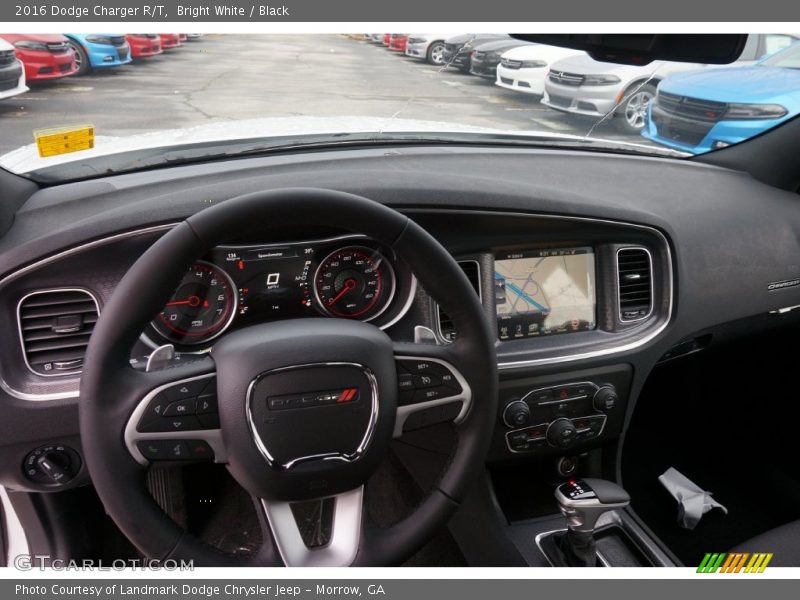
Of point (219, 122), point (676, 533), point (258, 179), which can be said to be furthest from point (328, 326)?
point (676, 533)

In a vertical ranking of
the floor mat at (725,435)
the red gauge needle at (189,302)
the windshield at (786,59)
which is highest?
the windshield at (786,59)

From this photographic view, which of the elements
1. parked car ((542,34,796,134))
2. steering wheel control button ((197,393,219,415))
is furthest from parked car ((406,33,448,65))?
steering wheel control button ((197,393,219,415))

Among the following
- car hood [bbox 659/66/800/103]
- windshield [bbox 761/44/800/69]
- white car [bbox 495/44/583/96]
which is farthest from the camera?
car hood [bbox 659/66/800/103]

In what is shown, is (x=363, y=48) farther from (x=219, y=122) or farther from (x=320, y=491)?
(x=320, y=491)

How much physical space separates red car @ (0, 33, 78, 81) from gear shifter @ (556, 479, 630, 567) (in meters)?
1.75

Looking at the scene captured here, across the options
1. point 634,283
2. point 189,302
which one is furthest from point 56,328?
point 634,283

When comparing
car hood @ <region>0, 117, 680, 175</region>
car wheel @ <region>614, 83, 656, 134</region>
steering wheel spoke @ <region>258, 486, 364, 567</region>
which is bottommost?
steering wheel spoke @ <region>258, 486, 364, 567</region>

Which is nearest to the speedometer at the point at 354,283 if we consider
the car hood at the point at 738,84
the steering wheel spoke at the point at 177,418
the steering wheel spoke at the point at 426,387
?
the steering wheel spoke at the point at 426,387

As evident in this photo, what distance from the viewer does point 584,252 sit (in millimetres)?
2197

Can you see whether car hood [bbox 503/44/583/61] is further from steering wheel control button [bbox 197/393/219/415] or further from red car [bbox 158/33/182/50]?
steering wheel control button [bbox 197/393/219/415]

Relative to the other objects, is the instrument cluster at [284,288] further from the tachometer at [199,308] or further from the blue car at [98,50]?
the blue car at [98,50]

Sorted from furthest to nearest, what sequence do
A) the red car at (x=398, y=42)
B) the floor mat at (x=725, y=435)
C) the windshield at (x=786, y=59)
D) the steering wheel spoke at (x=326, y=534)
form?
1. the floor mat at (x=725, y=435)
2. the windshield at (x=786, y=59)
3. the red car at (x=398, y=42)
4. the steering wheel spoke at (x=326, y=534)

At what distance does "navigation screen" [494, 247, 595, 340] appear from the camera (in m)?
2.10

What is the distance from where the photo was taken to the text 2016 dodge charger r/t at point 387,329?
1.42 m
